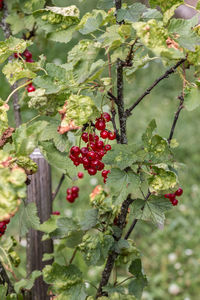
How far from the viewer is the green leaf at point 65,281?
1.21m

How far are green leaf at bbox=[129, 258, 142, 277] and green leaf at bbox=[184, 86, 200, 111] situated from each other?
0.57 m

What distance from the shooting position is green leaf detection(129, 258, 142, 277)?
126 cm

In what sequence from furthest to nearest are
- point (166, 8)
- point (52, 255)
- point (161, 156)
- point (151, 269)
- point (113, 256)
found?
1. point (151, 269)
2. point (52, 255)
3. point (113, 256)
4. point (161, 156)
5. point (166, 8)

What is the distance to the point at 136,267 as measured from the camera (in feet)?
4.17

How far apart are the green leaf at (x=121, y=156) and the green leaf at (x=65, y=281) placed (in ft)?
1.48

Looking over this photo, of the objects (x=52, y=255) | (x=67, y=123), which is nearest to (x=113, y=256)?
(x=52, y=255)

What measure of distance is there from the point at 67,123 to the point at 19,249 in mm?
2110

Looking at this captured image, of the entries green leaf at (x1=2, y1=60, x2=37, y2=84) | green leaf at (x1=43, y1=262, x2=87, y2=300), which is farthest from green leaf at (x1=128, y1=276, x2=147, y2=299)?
green leaf at (x1=2, y1=60, x2=37, y2=84)

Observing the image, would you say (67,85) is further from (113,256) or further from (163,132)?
(163,132)

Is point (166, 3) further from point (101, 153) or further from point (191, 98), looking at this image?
point (101, 153)

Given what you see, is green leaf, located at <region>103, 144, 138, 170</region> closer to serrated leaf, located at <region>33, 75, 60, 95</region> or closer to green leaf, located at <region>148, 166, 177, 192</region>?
green leaf, located at <region>148, 166, 177, 192</region>

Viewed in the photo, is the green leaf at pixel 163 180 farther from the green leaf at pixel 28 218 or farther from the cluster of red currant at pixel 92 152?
the green leaf at pixel 28 218

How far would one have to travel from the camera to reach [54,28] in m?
1.04

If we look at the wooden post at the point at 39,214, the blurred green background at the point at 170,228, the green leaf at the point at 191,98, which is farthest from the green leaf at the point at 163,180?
the blurred green background at the point at 170,228
